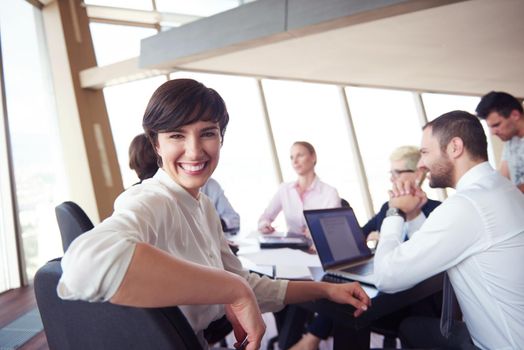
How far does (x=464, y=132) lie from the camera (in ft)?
4.54

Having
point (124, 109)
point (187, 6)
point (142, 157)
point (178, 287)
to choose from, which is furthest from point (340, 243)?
point (187, 6)

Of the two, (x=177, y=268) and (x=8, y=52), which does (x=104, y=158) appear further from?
(x=177, y=268)

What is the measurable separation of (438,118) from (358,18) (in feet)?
7.41

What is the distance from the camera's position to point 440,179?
58.6 inches

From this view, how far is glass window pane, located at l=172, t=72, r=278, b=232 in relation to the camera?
6.23m

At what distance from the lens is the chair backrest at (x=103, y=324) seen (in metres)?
0.59

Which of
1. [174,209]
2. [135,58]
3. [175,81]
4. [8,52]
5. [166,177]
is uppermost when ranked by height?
[8,52]

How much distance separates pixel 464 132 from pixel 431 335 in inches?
32.9

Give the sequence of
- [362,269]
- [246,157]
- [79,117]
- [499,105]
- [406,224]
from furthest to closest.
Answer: [246,157], [79,117], [499,105], [406,224], [362,269]

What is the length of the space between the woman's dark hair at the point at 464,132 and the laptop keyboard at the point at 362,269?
60cm

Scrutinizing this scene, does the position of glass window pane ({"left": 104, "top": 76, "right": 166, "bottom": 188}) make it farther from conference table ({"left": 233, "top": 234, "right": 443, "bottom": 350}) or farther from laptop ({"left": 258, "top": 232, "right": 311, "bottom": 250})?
conference table ({"left": 233, "top": 234, "right": 443, "bottom": 350})

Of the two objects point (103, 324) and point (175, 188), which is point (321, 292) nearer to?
point (175, 188)

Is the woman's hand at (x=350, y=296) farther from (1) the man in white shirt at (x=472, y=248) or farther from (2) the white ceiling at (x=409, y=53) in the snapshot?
(2) the white ceiling at (x=409, y=53)

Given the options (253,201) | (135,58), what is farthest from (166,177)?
(253,201)
